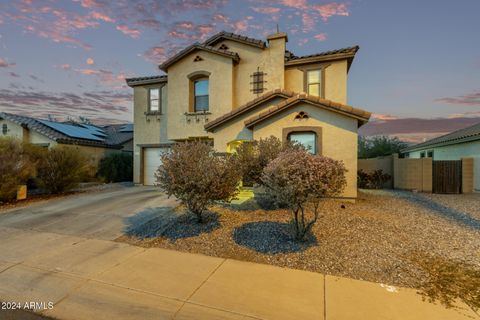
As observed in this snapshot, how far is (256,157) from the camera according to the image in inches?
350

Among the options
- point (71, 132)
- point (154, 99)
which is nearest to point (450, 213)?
point (154, 99)

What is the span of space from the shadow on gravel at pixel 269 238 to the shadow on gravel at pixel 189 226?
0.88 meters

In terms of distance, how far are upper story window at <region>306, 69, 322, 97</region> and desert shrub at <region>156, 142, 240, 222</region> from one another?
8721 millimetres

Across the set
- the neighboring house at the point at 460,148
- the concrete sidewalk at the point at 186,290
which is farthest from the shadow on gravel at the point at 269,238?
→ the neighboring house at the point at 460,148

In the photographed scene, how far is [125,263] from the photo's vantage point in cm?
503

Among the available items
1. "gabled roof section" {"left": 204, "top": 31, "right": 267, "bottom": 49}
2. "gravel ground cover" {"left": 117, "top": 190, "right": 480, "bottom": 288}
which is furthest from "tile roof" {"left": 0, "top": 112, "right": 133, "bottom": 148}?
"gravel ground cover" {"left": 117, "top": 190, "right": 480, "bottom": 288}

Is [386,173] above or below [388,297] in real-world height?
above

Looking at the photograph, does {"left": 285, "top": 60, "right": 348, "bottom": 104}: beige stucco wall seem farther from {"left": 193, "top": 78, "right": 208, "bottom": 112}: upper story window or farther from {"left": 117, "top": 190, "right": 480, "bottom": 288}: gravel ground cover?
{"left": 117, "top": 190, "right": 480, "bottom": 288}: gravel ground cover

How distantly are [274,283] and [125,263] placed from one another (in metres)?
3.12

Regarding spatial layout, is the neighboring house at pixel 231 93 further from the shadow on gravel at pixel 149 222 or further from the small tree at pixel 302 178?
the small tree at pixel 302 178

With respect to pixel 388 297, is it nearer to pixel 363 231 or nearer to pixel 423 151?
pixel 363 231

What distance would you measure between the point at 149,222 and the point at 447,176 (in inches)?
630

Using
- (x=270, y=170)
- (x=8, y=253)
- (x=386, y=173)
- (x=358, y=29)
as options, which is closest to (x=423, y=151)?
(x=386, y=173)

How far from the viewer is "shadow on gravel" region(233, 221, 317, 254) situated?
18.2ft
